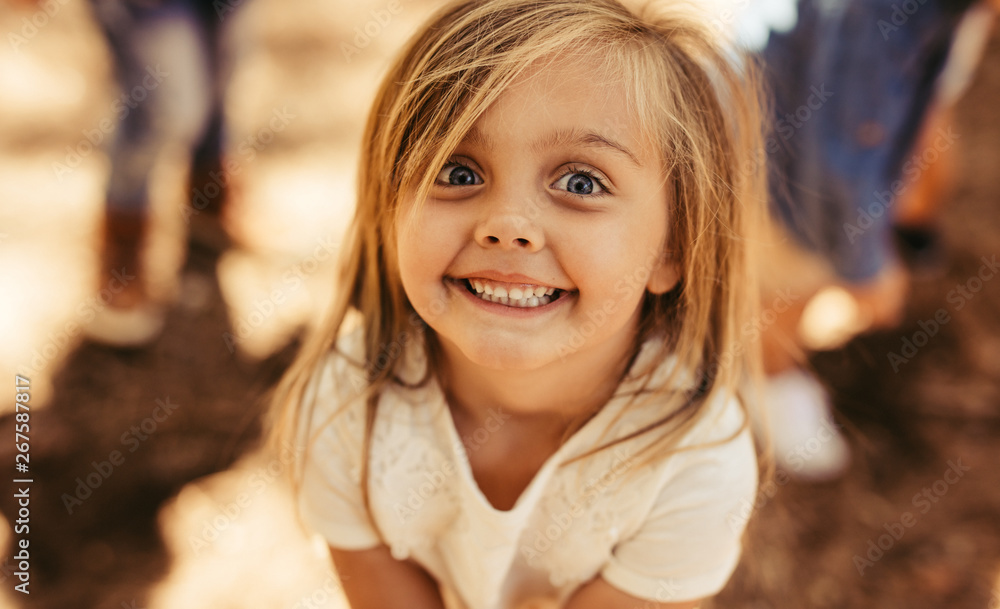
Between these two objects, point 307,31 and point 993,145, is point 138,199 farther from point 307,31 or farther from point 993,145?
point 993,145

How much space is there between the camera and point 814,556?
5.78 feet

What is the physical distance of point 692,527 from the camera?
3.49 ft

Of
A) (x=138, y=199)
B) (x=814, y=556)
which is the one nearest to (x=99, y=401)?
(x=138, y=199)

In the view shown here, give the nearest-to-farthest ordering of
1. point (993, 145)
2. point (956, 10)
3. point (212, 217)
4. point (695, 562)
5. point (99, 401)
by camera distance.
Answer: point (695, 562)
point (956, 10)
point (99, 401)
point (212, 217)
point (993, 145)

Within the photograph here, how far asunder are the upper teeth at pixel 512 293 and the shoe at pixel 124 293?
1552 millimetres

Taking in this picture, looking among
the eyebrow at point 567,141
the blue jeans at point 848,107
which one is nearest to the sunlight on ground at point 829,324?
the blue jeans at point 848,107

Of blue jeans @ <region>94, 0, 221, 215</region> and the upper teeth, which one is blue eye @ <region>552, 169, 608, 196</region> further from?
blue jeans @ <region>94, 0, 221, 215</region>

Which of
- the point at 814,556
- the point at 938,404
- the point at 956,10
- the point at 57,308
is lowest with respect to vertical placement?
the point at 814,556

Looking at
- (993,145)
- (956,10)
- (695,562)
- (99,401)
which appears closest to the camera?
(695,562)

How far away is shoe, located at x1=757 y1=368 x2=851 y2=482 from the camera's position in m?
1.90

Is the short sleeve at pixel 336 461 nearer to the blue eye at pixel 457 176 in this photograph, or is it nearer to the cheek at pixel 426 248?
the cheek at pixel 426 248

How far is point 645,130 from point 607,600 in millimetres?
716

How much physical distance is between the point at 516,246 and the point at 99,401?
5.13 ft

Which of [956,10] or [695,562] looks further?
[956,10]
